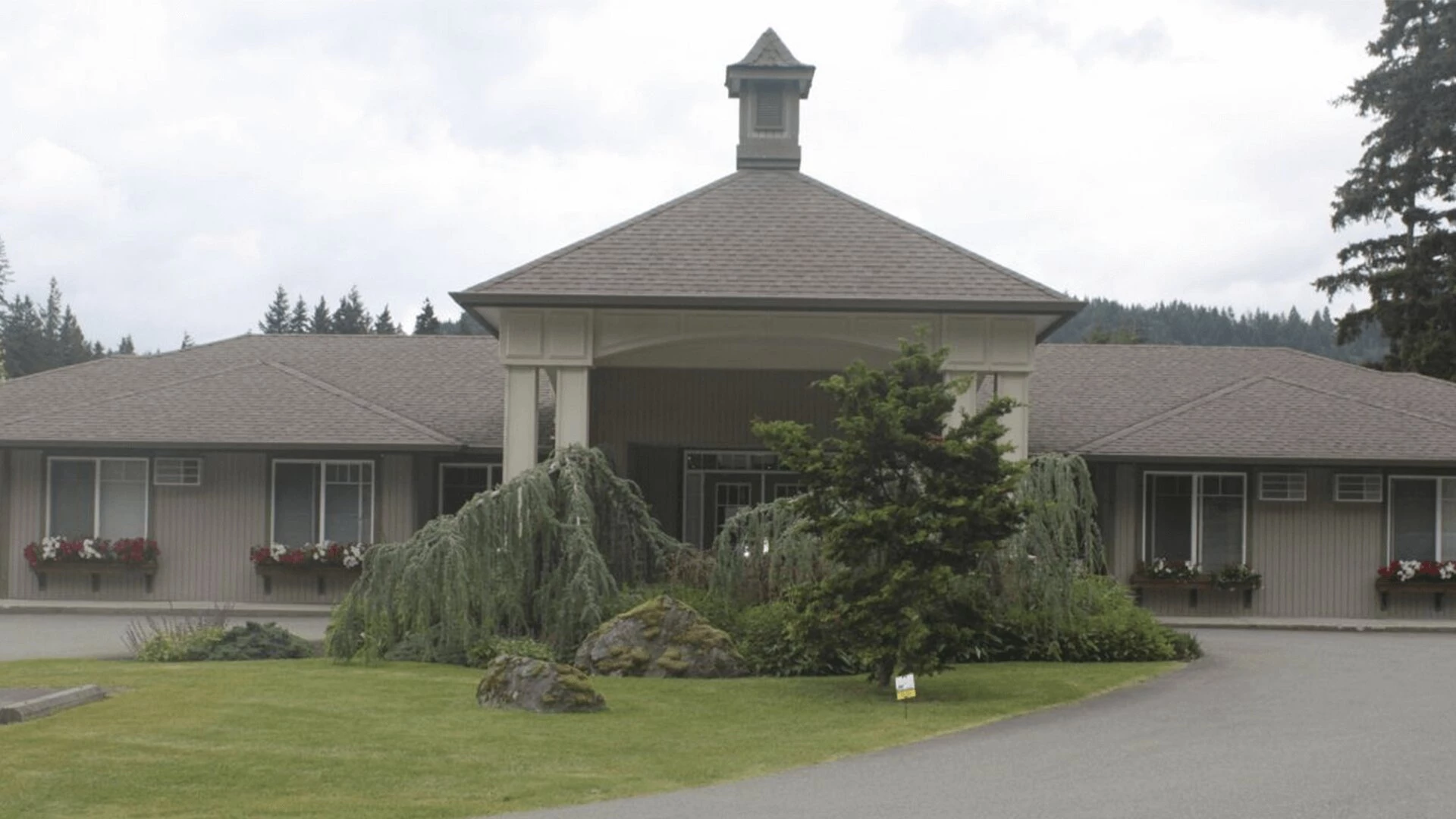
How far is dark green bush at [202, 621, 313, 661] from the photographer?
17266 mm

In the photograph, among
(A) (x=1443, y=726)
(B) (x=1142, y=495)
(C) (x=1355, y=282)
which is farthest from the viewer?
(C) (x=1355, y=282)

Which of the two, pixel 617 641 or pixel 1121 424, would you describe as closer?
pixel 617 641

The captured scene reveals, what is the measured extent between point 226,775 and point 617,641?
634cm

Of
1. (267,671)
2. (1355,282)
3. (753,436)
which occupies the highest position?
(1355,282)

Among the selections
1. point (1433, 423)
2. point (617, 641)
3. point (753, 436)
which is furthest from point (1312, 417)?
point (617, 641)

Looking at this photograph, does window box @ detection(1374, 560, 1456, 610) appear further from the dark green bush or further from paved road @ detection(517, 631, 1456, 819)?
the dark green bush

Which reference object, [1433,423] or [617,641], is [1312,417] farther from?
[617,641]

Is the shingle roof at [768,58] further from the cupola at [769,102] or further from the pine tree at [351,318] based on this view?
the pine tree at [351,318]

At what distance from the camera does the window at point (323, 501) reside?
83.5ft

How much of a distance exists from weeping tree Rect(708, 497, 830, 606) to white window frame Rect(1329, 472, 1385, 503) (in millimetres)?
10406

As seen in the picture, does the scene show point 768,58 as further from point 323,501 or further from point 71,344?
point 71,344

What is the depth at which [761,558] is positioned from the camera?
59.1ft

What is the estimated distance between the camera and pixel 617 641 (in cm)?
1659

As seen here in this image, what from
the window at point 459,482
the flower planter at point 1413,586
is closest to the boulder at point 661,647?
the window at point 459,482
